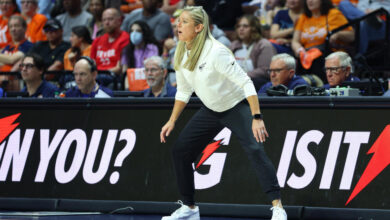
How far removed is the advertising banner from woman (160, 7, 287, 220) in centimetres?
75

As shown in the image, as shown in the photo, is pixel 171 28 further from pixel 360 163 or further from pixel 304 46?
pixel 360 163

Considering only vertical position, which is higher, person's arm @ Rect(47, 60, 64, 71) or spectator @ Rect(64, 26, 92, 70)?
spectator @ Rect(64, 26, 92, 70)

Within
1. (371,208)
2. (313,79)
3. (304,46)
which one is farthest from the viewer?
(304,46)

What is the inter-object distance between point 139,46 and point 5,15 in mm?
3357

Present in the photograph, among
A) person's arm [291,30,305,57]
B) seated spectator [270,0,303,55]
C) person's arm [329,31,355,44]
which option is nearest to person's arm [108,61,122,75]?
seated spectator [270,0,303,55]

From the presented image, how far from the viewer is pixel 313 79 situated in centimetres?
984

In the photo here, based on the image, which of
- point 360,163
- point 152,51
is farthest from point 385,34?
point 360,163

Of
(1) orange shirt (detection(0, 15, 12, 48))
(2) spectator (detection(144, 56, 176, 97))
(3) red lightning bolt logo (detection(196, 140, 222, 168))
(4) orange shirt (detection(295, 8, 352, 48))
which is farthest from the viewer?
(1) orange shirt (detection(0, 15, 12, 48))

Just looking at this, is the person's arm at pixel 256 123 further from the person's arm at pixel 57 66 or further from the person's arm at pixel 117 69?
the person's arm at pixel 57 66

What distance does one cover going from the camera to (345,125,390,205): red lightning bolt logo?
6547 mm

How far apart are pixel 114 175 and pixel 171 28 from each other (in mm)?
5092

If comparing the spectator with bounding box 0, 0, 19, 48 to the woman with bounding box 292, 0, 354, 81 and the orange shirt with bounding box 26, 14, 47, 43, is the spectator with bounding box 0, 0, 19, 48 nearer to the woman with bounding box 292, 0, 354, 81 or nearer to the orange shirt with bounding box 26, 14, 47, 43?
the orange shirt with bounding box 26, 14, 47, 43

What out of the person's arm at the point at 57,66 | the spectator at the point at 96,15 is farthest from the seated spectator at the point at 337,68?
the spectator at the point at 96,15

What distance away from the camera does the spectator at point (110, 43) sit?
11438 millimetres
